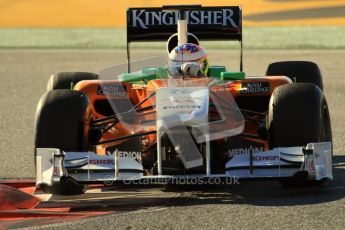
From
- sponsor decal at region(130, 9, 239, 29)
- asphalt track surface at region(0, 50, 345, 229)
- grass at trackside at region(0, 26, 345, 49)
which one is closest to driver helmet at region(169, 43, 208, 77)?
asphalt track surface at region(0, 50, 345, 229)

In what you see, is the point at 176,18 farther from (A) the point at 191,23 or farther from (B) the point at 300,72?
(B) the point at 300,72

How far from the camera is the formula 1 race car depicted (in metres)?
7.62

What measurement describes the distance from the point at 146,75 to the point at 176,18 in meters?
1.70

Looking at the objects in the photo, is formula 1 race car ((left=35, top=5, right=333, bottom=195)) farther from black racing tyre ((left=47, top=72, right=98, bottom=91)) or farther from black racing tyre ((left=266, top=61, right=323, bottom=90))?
black racing tyre ((left=266, top=61, right=323, bottom=90))

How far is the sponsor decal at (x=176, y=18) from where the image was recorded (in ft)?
35.5

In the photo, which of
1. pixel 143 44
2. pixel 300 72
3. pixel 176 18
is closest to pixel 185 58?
pixel 176 18

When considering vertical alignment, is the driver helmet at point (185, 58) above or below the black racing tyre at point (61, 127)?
above

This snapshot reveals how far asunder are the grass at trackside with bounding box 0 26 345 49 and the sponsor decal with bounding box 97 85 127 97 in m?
17.8

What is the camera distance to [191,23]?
1104cm

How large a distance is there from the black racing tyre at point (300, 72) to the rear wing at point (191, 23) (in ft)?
1.86

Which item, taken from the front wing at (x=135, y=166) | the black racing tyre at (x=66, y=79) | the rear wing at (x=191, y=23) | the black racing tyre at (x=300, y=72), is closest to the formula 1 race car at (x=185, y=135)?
the front wing at (x=135, y=166)

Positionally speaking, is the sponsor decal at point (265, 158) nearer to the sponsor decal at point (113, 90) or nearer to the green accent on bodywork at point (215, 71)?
the sponsor decal at point (113, 90)

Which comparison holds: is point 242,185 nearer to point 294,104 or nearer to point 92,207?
point 294,104

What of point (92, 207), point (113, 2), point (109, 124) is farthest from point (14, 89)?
point (113, 2)
